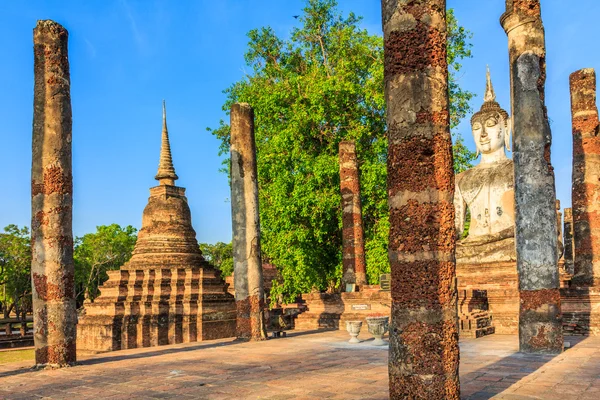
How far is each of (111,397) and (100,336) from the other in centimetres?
932

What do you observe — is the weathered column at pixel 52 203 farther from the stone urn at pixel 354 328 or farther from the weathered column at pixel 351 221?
the weathered column at pixel 351 221

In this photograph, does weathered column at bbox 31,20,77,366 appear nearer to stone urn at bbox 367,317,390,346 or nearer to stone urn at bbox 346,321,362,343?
stone urn at bbox 346,321,362,343

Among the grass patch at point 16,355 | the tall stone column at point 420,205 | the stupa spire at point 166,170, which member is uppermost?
the stupa spire at point 166,170

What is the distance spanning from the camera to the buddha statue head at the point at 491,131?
1969 centimetres

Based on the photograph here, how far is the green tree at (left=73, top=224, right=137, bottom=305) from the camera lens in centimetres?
4622

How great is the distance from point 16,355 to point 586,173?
52.6ft

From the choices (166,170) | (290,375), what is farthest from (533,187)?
(166,170)

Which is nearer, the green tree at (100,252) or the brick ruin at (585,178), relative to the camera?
the brick ruin at (585,178)

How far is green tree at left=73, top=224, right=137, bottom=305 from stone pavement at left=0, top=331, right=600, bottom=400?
36.3 metres

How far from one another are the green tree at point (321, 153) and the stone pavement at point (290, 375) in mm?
9919

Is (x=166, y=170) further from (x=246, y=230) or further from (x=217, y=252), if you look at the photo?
(x=217, y=252)

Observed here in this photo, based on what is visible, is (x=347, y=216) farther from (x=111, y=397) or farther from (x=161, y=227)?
(x=111, y=397)

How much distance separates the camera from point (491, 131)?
19688 mm

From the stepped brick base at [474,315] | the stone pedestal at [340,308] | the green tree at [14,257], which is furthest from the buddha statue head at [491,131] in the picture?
the green tree at [14,257]
